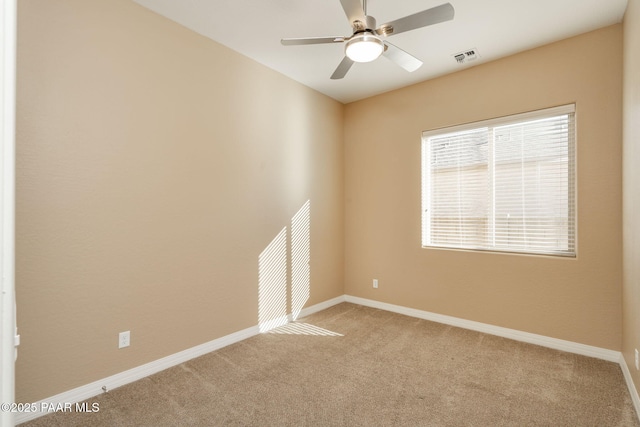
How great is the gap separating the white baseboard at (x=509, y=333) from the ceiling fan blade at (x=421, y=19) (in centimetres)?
288

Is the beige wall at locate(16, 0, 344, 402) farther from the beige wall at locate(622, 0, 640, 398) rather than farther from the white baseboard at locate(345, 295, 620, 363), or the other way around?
the beige wall at locate(622, 0, 640, 398)

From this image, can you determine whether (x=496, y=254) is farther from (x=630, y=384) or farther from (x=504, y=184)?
(x=630, y=384)

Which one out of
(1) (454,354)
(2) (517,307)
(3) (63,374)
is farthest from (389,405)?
(3) (63,374)

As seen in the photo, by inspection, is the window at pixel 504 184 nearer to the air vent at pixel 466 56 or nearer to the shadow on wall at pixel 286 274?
the air vent at pixel 466 56

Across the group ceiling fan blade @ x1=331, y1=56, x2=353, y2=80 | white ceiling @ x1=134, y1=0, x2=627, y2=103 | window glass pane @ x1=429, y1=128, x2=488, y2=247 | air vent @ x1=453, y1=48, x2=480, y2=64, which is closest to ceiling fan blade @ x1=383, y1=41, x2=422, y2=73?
ceiling fan blade @ x1=331, y1=56, x2=353, y2=80

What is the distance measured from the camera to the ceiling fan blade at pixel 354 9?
182 cm

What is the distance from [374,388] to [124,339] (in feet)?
6.06

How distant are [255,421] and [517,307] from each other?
104 inches

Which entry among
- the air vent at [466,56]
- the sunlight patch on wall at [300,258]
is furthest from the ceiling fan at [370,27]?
the sunlight patch on wall at [300,258]

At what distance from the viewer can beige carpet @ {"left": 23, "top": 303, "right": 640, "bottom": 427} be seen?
1.93m

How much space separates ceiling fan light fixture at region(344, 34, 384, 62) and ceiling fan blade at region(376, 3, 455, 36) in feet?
0.32

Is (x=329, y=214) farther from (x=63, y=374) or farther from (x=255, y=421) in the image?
(x=63, y=374)

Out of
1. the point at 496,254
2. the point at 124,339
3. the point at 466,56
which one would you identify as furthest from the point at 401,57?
the point at 124,339

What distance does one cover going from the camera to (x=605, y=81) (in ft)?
8.84
